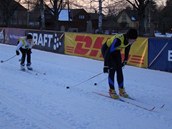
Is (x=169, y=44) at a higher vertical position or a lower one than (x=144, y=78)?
higher

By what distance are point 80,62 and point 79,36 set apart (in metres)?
2.96

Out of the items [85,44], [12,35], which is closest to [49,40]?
[85,44]

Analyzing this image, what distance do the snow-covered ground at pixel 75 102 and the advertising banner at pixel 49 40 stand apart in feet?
25.9

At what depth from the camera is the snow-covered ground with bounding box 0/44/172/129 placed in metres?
6.31

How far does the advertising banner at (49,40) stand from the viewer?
67.9ft

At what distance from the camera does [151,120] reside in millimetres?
6574

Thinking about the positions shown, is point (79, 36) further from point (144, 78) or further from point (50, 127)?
point (50, 127)

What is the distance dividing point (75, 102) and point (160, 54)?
691cm

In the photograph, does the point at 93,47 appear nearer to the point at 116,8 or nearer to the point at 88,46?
the point at 88,46

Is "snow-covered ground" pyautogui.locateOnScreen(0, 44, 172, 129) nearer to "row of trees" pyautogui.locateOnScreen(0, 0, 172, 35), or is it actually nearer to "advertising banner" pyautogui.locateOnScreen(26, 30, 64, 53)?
"advertising banner" pyautogui.locateOnScreen(26, 30, 64, 53)

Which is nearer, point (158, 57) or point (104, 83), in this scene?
point (104, 83)

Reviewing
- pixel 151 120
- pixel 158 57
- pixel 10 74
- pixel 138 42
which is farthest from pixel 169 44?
pixel 151 120

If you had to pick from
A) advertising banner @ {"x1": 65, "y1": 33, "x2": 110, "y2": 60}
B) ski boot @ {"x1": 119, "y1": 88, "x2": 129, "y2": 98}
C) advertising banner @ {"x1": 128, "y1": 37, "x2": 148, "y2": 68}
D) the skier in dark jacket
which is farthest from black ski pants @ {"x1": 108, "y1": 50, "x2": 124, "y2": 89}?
advertising banner @ {"x1": 65, "y1": 33, "x2": 110, "y2": 60}

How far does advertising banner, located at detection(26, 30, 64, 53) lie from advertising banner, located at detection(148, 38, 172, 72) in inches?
283
